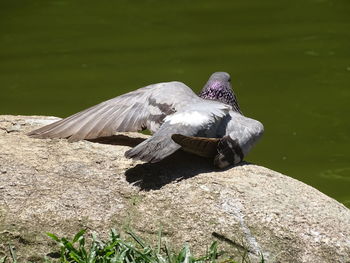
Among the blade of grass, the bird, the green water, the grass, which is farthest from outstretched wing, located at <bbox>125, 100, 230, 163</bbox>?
the green water

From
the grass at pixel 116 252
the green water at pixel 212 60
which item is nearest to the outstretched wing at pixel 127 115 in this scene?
the grass at pixel 116 252

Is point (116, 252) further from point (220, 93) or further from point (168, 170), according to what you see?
point (220, 93)

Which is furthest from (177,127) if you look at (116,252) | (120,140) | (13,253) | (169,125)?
(13,253)

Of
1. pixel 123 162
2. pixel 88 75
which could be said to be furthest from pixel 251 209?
pixel 88 75

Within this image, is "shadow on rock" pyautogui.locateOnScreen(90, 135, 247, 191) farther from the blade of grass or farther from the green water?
the green water

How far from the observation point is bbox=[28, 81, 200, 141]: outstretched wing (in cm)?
499

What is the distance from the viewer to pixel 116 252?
390cm

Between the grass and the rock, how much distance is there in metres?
0.07

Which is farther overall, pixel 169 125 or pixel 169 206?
pixel 169 125

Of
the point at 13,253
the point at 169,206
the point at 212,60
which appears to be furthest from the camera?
the point at 212,60

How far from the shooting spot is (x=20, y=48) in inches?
417

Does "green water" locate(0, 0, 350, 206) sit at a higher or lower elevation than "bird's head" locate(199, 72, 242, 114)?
lower

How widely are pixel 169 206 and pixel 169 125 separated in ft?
2.21

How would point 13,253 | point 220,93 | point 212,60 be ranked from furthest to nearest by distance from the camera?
point 212,60 → point 220,93 → point 13,253
